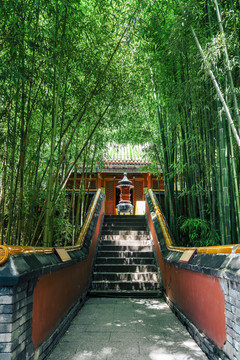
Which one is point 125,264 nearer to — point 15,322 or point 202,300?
point 202,300

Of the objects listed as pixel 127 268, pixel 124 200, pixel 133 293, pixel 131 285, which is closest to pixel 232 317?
pixel 133 293

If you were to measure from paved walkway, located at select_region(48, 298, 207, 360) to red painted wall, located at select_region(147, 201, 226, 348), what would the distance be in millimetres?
204

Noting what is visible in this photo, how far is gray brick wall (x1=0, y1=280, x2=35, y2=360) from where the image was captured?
60.7 inches

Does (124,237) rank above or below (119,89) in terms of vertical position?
below

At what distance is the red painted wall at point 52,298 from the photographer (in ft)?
6.59

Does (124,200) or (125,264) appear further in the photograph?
(124,200)

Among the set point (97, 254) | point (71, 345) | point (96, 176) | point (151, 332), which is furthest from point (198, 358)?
point (96, 176)

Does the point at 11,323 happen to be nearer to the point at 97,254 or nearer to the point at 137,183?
the point at 97,254

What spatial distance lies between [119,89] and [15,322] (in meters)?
3.37

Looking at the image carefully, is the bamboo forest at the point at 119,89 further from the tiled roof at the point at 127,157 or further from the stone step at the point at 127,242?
the tiled roof at the point at 127,157

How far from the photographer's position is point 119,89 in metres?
4.04

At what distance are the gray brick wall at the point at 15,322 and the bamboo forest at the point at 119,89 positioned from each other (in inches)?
39.1

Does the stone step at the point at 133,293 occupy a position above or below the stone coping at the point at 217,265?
below

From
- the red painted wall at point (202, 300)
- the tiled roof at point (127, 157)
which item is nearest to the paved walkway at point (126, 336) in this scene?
the red painted wall at point (202, 300)
